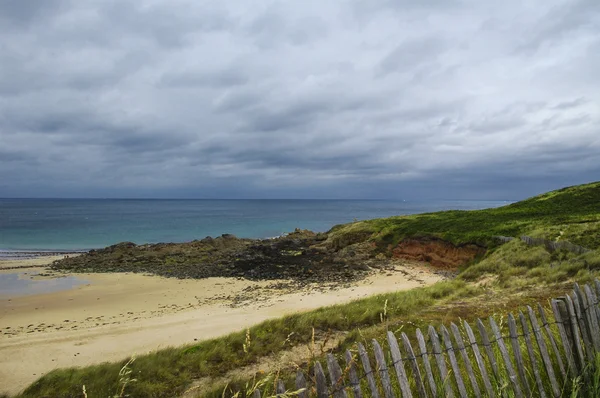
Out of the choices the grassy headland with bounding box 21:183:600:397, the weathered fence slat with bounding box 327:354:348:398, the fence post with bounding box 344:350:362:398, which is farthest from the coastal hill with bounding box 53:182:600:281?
the weathered fence slat with bounding box 327:354:348:398

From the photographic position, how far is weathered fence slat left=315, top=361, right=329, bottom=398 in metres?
3.36

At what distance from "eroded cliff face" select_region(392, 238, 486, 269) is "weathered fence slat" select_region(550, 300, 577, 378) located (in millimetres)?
21097

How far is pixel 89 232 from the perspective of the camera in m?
71.5

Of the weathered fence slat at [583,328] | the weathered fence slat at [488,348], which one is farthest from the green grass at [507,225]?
the weathered fence slat at [488,348]

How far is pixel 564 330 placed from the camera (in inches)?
194

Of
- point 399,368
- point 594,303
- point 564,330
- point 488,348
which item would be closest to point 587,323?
point 594,303

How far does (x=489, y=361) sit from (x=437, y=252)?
2562cm

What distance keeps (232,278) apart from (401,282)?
12.1 m

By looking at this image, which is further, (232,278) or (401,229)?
(401,229)

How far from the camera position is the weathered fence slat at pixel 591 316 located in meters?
5.14

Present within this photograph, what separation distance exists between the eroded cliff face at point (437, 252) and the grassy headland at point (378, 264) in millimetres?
110

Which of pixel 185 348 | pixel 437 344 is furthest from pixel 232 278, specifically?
pixel 437 344

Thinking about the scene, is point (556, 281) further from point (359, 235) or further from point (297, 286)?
point (359, 235)

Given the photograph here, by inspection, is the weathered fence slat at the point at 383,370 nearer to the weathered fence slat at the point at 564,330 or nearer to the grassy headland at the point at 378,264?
the grassy headland at the point at 378,264
